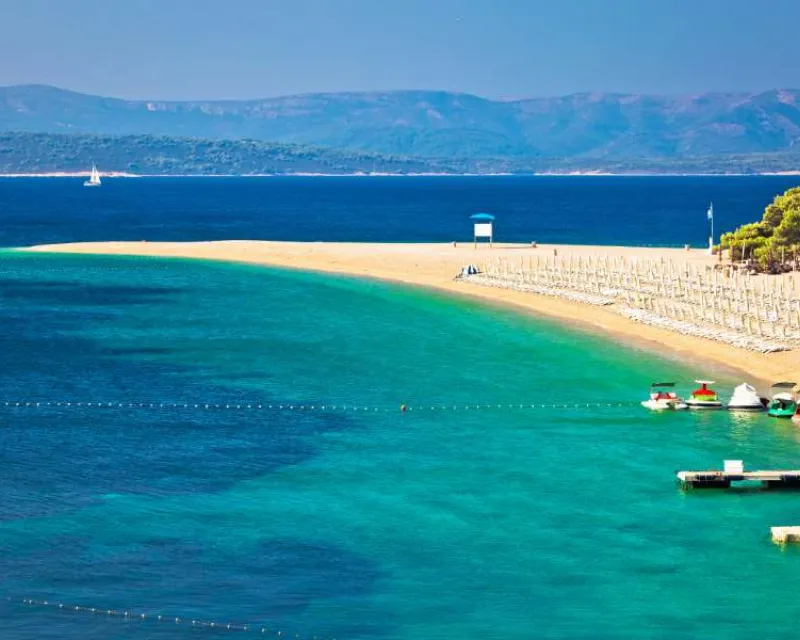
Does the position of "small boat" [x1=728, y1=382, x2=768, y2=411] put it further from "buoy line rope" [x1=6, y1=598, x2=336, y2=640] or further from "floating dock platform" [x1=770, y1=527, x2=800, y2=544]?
"buoy line rope" [x1=6, y1=598, x2=336, y2=640]

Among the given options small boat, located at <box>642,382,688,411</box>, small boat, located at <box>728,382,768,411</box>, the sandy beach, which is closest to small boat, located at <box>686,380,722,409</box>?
small boat, located at <box>642,382,688,411</box>

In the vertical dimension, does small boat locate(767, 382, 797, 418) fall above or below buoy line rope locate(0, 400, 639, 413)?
above

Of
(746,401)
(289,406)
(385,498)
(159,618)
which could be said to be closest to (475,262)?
(289,406)

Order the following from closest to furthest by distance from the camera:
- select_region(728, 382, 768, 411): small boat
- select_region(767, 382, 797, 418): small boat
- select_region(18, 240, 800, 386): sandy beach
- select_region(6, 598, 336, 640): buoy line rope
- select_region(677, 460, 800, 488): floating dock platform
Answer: select_region(6, 598, 336, 640): buoy line rope
select_region(677, 460, 800, 488): floating dock platform
select_region(767, 382, 797, 418): small boat
select_region(728, 382, 768, 411): small boat
select_region(18, 240, 800, 386): sandy beach

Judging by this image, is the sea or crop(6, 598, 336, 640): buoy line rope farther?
the sea

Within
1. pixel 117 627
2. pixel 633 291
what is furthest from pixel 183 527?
pixel 633 291

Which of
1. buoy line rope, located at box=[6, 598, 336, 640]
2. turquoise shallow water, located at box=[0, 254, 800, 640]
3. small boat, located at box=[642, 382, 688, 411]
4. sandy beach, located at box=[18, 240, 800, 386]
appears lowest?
buoy line rope, located at box=[6, 598, 336, 640]

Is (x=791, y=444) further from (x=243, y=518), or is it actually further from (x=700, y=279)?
(x=700, y=279)
